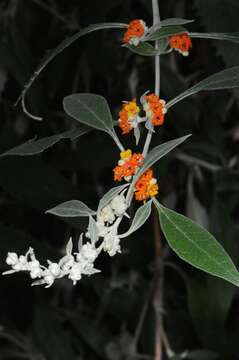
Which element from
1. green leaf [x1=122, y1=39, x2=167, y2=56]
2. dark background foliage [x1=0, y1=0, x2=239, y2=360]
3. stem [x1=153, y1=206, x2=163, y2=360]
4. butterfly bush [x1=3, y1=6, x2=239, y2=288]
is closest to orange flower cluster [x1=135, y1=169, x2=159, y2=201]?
butterfly bush [x1=3, y1=6, x2=239, y2=288]

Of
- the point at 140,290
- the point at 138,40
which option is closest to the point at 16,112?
the point at 140,290

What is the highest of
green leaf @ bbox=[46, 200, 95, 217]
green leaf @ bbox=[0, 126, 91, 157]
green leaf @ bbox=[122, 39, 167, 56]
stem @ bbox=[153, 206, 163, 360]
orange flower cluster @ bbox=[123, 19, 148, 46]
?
A: orange flower cluster @ bbox=[123, 19, 148, 46]

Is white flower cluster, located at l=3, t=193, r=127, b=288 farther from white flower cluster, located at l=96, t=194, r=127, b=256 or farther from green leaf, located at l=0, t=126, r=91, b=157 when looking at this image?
green leaf, located at l=0, t=126, r=91, b=157

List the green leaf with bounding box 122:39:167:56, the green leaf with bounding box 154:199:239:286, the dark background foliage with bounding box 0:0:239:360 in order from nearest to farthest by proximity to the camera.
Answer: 1. the green leaf with bounding box 154:199:239:286
2. the green leaf with bounding box 122:39:167:56
3. the dark background foliage with bounding box 0:0:239:360

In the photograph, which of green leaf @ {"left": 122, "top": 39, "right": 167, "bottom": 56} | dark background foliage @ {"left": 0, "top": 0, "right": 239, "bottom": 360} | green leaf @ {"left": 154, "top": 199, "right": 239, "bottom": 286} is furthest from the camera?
dark background foliage @ {"left": 0, "top": 0, "right": 239, "bottom": 360}

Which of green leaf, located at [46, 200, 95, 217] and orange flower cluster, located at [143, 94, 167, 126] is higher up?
orange flower cluster, located at [143, 94, 167, 126]

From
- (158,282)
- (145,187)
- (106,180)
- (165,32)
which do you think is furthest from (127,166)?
(106,180)

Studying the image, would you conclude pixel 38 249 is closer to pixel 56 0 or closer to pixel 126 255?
pixel 126 255
